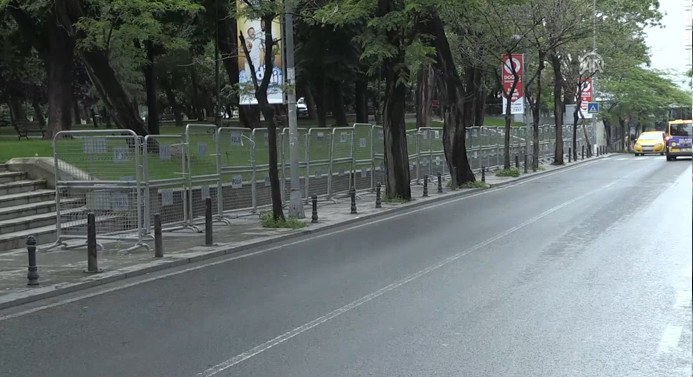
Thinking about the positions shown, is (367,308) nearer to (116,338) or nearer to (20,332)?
(116,338)

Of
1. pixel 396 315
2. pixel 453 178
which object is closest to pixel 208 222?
pixel 396 315

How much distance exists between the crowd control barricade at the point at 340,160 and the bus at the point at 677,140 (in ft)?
98.9

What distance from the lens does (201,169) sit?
1639 centimetres

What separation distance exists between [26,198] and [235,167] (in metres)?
4.83

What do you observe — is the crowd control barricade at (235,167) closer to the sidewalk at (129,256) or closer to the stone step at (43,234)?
the sidewalk at (129,256)

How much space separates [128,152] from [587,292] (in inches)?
347

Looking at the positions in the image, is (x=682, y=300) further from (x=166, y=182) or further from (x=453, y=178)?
(x=453, y=178)

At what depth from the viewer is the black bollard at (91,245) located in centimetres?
1077

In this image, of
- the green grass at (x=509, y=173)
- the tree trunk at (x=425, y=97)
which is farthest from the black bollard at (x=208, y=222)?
the tree trunk at (x=425, y=97)

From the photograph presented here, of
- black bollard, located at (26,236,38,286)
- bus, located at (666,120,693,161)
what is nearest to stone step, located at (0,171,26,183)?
black bollard, located at (26,236,38,286)

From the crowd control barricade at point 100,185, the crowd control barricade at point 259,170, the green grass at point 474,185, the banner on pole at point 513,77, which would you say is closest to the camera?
the crowd control barricade at point 100,185

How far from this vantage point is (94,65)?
76.1 ft

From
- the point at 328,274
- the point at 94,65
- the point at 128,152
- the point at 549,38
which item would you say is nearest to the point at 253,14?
the point at 128,152

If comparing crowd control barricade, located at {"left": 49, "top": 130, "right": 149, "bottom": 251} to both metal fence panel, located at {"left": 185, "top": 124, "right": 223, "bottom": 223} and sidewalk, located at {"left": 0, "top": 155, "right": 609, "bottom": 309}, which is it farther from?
metal fence panel, located at {"left": 185, "top": 124, "right": 223, "bottom": 223}
